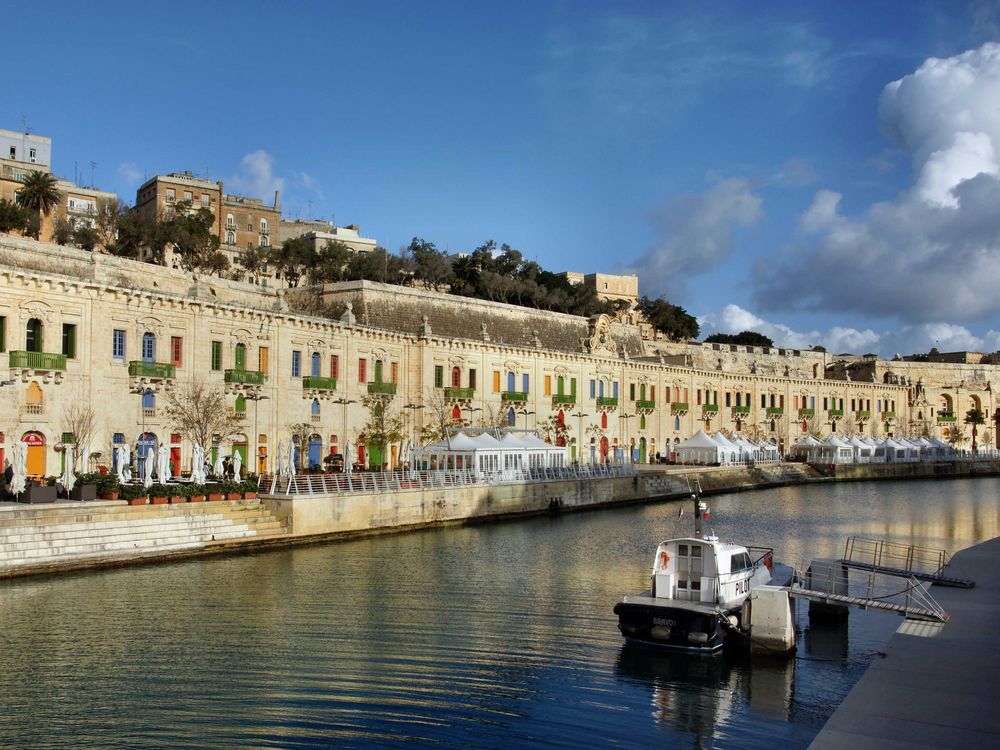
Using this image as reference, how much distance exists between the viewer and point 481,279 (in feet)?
302

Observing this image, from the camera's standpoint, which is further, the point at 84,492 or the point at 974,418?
the point at 974,418

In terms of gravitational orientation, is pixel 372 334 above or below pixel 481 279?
below

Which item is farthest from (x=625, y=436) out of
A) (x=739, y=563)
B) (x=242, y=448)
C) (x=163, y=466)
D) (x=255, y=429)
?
(x=739, y=563)

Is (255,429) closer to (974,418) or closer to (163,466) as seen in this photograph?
(163,466)

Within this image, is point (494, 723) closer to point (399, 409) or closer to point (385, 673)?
point (385, 673)

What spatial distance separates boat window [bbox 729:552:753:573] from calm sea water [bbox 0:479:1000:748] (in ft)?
6.57

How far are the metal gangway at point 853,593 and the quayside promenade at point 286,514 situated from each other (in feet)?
13.1

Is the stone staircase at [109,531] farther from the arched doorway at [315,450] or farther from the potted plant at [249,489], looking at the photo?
the arched doorway at [315,450]

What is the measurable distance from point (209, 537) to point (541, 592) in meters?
12.7

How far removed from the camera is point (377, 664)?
1922 centimetres

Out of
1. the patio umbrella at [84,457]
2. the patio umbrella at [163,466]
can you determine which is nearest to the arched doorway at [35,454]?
the patio umbrella at [84,457]

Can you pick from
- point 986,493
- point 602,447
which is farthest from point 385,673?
point 986,493

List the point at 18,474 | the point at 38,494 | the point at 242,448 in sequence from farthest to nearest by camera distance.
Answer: the point at 242,448, the point at 18,474, the point at 38,494

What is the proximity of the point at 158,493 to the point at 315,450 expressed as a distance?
1779cm
